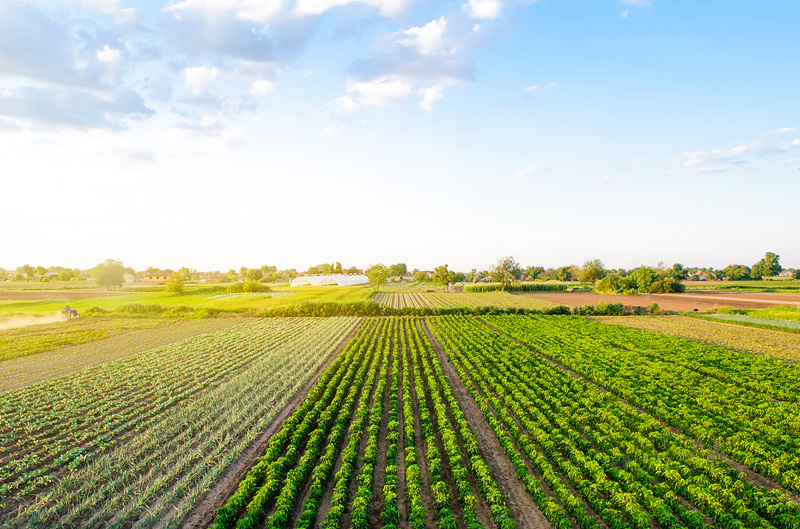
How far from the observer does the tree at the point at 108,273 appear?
78.4 m

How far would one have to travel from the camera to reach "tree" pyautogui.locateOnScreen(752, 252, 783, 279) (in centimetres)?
13400

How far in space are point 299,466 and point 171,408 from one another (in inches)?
363

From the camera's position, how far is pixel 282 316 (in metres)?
→ 54.6

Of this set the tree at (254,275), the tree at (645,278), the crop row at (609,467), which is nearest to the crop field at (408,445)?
the crop row at (609,467)

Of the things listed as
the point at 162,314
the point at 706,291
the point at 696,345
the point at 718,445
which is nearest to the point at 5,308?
the point at 162,314

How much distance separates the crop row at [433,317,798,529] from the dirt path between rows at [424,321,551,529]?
0.30 metres

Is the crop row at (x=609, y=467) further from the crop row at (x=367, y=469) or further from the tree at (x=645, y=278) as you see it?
the tree at (x=645, y=278)

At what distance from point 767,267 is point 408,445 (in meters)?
186

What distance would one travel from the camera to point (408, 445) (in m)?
12.3

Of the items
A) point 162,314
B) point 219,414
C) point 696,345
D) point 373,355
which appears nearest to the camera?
point 219,414

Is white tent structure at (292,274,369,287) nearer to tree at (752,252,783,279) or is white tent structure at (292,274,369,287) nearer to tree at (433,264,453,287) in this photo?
tree at (433,264,453,287)

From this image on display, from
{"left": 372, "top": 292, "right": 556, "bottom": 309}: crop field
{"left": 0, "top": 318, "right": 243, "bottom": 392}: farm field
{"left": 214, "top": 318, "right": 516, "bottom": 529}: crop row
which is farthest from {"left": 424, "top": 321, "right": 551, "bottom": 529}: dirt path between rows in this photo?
{"left": 372, "top": 292, "right": 556, "bottom": 309}: crop field

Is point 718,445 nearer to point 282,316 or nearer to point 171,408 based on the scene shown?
point 171,408

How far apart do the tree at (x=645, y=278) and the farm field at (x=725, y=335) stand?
→ 39110 mm
